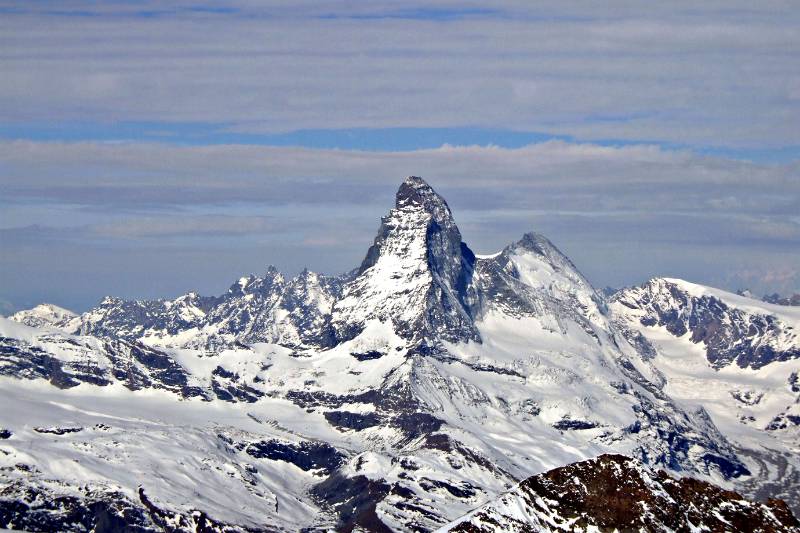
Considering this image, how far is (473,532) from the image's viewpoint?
200 m
